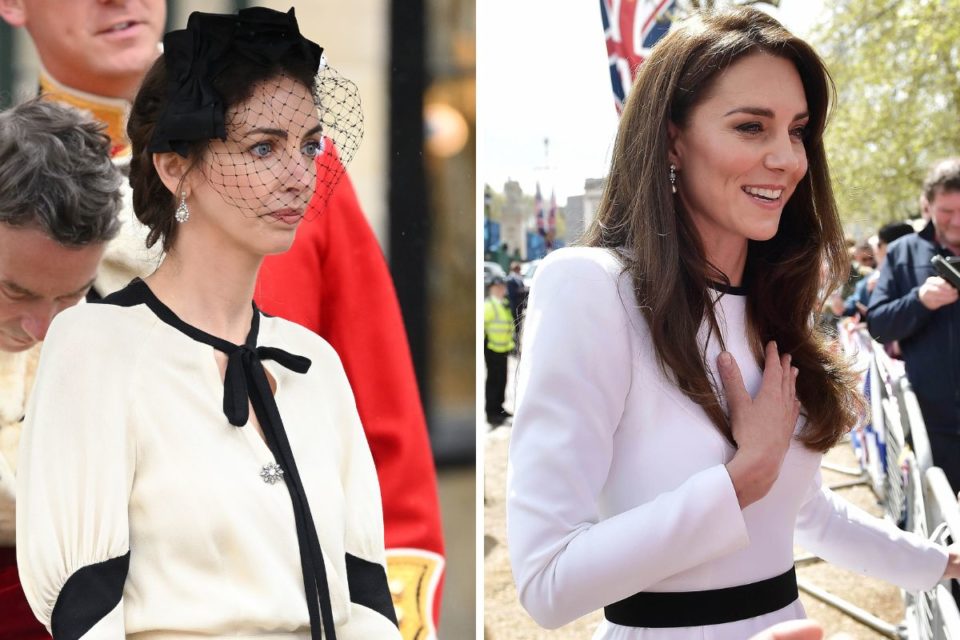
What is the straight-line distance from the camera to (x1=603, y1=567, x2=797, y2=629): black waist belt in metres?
1.47

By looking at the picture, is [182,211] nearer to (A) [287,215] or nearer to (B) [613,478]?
(A) [287,215]

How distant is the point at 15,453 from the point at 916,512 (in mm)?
2944

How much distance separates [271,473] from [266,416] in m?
0.09

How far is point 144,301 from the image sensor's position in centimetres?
151

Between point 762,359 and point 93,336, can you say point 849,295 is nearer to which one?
point 762,359

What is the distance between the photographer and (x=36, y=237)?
68.3 inches

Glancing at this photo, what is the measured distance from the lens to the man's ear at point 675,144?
162 centimetres

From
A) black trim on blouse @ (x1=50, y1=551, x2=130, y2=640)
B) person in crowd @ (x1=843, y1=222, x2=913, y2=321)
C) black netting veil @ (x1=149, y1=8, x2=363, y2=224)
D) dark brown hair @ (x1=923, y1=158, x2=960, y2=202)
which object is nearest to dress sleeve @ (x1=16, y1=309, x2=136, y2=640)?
black trim on blouse @ (x1=50, y1=551, x2=130, y2=640)

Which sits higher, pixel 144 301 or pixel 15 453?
pixel 144 301

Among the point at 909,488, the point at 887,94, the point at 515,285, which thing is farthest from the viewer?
the point at 887,94

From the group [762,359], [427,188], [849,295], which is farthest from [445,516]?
[849,295]

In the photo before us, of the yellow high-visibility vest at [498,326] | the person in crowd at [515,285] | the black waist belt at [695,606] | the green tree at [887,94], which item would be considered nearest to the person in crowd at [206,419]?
the black waist belt at [695,606]

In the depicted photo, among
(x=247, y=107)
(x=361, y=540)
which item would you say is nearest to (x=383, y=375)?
(x=361, y=540)

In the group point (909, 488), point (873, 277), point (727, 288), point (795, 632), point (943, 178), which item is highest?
point (943, 178)
